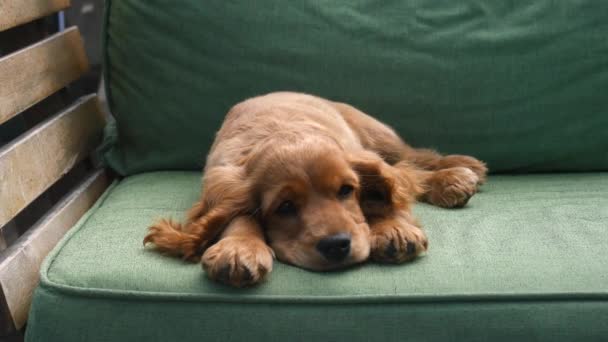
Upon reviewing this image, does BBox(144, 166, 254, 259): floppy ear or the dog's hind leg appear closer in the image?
BBox(144, 166, 254, 259): floppy ear

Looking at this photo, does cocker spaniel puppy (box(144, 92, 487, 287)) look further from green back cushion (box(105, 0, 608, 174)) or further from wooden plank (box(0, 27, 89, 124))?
wooden plank (box(0, 27, 89, 124))

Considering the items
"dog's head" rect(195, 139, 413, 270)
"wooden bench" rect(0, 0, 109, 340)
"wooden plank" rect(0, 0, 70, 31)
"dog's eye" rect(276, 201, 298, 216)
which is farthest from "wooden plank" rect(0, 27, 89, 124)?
"dog's eye" rect(276, 201, 298, 216)

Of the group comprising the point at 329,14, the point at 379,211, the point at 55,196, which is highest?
the point at 329,14

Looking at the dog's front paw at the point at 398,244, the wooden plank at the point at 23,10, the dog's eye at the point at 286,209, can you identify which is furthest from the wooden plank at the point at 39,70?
the dog's front paw at the point at 398,244

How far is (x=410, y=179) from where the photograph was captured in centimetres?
288

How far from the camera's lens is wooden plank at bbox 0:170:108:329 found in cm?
247

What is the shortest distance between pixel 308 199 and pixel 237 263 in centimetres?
38

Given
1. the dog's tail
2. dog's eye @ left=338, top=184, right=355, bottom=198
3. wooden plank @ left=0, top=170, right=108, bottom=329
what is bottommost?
wooden plank @ left=0, top=170, right=108, bottom=329

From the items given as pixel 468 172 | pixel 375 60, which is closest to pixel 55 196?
pixel 375 60

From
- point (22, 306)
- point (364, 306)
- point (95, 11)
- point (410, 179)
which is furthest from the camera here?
point (95, 11)

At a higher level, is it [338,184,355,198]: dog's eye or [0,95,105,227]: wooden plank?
[338,184,355,198]: dog's eye

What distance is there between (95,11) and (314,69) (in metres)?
2.71

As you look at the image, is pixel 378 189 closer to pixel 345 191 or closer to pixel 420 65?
pixel 345 191

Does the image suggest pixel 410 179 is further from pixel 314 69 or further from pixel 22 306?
pixel 22 306
